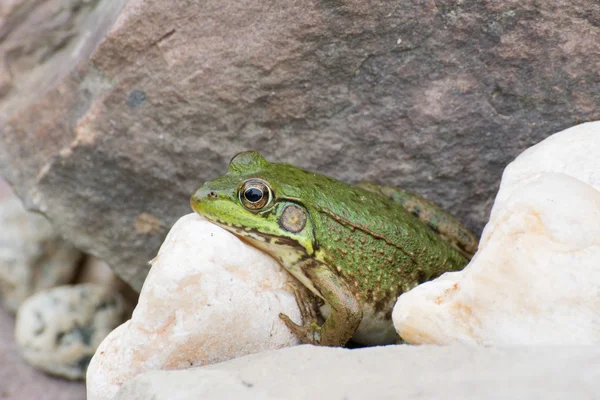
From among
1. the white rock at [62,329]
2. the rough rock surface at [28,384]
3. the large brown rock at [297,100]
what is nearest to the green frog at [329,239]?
the large brown rock at [297,100]

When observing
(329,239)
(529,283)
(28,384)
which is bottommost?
(28,384)

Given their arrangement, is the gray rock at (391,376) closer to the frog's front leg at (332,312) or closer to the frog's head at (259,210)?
the frog's front leg at (332,312)

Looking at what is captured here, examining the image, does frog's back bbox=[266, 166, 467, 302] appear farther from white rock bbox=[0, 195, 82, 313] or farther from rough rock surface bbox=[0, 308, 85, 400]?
white rock bbox=[0, 195, 82, 313]

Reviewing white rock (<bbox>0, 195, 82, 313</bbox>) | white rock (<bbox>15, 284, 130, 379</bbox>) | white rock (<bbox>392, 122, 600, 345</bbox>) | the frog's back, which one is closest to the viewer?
white rock (<bbox>392, 122, 600, 345</bbox>)

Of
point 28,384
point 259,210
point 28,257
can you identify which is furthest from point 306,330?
point 28,257

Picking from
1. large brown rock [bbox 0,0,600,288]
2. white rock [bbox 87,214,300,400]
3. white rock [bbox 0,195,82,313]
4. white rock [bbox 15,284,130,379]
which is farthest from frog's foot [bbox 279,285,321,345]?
white rock [bbox 0,195,82,313]

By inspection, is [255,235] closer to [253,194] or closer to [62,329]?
[253,194]

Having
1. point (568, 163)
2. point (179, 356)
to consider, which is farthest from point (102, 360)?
point (568, 163)

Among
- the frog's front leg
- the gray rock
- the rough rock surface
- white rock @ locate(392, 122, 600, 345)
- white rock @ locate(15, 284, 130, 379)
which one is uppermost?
the gray rock
